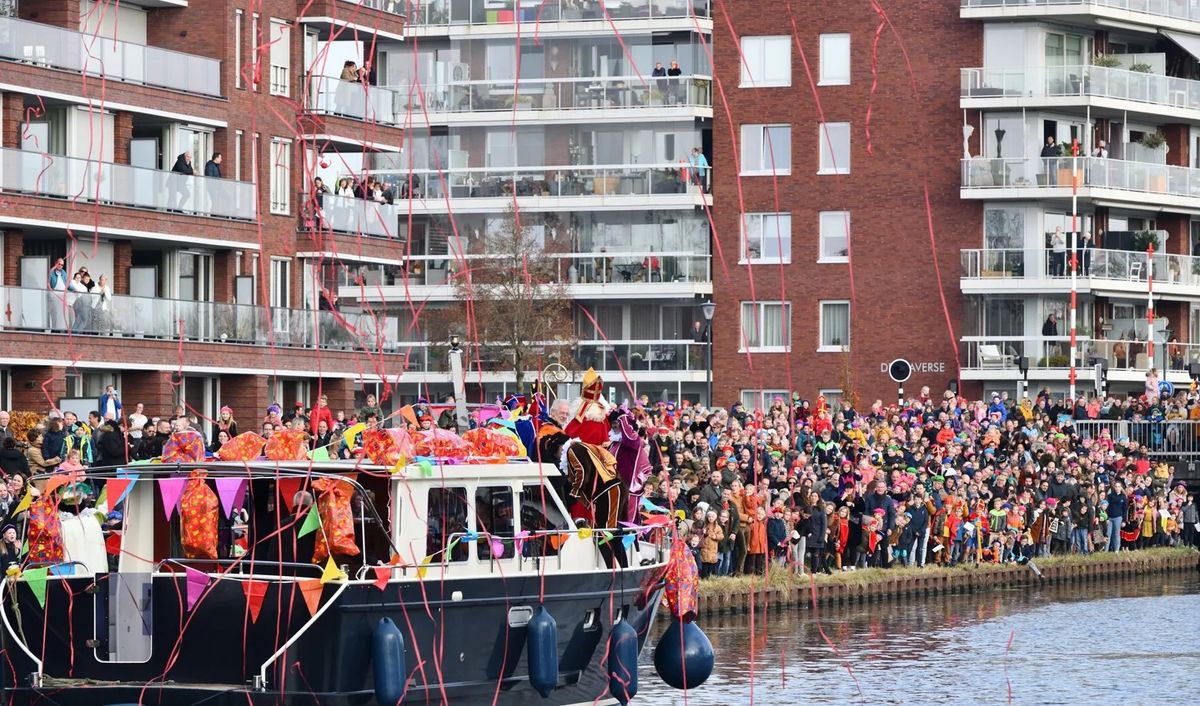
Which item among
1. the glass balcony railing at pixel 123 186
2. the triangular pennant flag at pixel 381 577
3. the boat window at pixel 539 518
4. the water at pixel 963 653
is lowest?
the water at pixel 963 653

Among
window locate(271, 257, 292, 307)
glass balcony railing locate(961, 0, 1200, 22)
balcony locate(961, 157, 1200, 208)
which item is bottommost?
window locate(271, 257, 292, 307)

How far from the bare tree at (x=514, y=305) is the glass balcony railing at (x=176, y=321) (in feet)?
35.9

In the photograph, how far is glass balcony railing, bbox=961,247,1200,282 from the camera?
84.7 meters

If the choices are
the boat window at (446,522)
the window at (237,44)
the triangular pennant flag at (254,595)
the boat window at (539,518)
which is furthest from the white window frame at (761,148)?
the triangular pennant flag at (254,595)

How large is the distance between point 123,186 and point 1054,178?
37482mm

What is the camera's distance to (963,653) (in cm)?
4766

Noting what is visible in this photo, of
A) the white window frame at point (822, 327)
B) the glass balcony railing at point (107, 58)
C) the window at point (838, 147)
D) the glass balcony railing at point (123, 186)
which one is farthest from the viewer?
the white window frame at point (822, 327)

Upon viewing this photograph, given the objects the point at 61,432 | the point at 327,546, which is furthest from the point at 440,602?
the point at 61,432

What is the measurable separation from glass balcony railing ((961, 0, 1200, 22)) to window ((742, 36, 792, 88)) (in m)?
6.56

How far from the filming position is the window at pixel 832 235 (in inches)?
3455

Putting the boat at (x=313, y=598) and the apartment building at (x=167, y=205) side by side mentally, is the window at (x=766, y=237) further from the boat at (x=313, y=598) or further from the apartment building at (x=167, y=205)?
the boat at (x=313, y=598)

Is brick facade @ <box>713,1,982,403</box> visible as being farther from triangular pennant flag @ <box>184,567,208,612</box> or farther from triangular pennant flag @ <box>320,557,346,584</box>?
triangular pennant flag @ <box>184,567,208,612</box>

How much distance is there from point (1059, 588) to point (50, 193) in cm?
2656

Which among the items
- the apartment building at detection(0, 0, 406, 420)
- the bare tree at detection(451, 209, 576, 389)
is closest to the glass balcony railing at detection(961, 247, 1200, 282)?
the bare tree at detection(451, 209, 576, 389)
